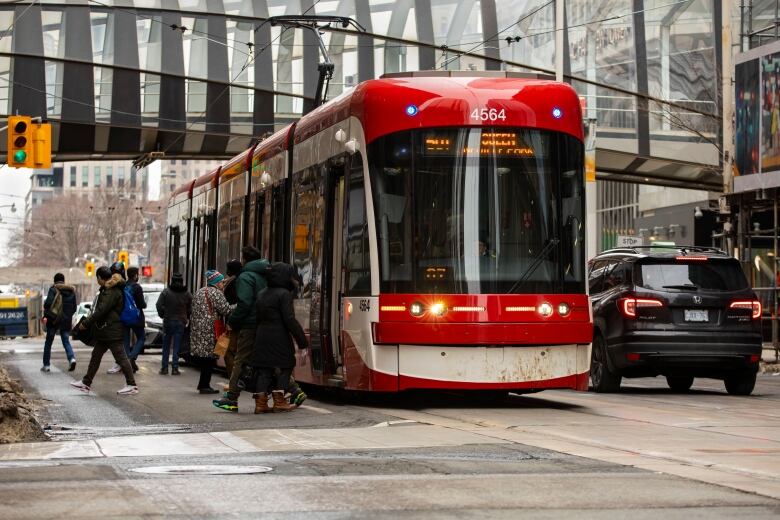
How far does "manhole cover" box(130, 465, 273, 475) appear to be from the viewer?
362 inches

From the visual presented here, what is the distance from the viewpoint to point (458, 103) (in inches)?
593

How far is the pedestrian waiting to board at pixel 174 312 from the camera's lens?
2462cm

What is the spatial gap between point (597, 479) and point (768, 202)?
68.4ft

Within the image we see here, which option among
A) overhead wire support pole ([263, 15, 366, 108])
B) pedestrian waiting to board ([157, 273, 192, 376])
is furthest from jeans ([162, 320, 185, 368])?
overhead wire support pole ([263, 15, 366, 108])

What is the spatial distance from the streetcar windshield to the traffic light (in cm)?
1436

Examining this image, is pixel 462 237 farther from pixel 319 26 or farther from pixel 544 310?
pixel 319 26

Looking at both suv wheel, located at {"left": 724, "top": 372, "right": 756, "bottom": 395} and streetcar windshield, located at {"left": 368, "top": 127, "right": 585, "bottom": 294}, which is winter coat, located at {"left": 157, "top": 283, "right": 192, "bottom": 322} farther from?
streetcar windshield, located at {"left": 368, "top": 127, "right": 585, "bottom": 294}

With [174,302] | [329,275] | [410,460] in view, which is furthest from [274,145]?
[410,460]

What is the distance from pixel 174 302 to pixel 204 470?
15562mm

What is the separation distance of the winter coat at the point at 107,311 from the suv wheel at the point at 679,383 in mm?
7352

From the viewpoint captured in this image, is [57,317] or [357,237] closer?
[357,237]

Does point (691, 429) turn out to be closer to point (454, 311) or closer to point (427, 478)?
point (454, 311)

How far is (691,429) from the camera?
42.3 ft

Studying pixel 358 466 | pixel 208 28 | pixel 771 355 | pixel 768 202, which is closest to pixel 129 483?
pixel 358 466
